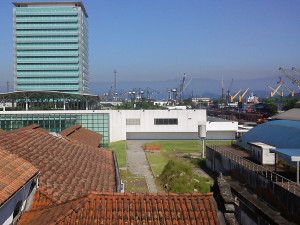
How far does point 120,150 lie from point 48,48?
72.9 m

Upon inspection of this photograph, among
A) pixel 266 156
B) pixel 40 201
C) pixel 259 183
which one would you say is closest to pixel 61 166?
pixel 40 201

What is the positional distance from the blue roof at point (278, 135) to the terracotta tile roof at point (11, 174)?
70.3 ft

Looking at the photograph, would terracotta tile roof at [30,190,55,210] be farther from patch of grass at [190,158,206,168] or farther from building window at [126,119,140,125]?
building window at [126,119,140,125]

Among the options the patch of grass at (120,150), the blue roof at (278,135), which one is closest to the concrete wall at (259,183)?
the blue roof at (278,135)

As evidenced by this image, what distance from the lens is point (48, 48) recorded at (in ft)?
342

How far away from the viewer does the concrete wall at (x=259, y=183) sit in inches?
632

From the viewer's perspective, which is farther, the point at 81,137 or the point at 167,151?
the point at 167,151

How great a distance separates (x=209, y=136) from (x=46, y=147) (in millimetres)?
42313

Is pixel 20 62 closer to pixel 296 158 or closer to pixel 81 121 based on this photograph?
pixel 81 121

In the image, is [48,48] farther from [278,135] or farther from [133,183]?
[278,135]

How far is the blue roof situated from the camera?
26087 mm

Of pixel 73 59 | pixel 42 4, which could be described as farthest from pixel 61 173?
pixel 42 4

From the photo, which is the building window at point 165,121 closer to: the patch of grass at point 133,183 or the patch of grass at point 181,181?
the patch of grass at point 133,183

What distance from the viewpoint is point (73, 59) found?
106m
